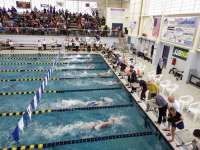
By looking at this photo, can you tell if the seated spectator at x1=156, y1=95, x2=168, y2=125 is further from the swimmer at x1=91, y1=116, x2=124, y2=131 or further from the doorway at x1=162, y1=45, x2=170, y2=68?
the doorway at x1=162, y1=45, x2=170, y2=68

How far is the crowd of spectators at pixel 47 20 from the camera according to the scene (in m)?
17.1

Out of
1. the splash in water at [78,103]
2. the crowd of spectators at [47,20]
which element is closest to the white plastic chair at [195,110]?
the splash in water at [78,103]

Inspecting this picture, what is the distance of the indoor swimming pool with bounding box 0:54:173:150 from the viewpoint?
5.07m

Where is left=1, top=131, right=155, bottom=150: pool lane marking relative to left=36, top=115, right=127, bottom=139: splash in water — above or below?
above

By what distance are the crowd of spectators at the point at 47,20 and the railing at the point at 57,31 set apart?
20 cm

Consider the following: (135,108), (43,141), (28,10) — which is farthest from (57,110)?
(28,10)

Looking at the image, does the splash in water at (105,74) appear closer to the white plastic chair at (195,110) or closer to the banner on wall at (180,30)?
the banner on wall at (180,30)

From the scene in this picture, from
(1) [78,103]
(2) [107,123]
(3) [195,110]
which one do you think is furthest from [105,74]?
(3) [195,110]

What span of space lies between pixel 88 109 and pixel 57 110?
1127mm

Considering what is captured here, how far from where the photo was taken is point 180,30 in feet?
34.6

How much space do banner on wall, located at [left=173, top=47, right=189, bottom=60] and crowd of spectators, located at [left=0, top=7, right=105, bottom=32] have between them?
1027cm

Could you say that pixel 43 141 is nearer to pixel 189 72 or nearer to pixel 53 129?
pixel 53 129

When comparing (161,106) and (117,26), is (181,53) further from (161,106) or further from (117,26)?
(117,26)

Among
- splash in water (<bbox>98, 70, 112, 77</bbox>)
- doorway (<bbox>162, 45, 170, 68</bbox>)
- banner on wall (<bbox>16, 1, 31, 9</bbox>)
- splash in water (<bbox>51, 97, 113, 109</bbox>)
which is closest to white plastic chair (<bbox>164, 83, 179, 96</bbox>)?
splash in water (<bbox>51, 97, 113, 109</bbox>)
